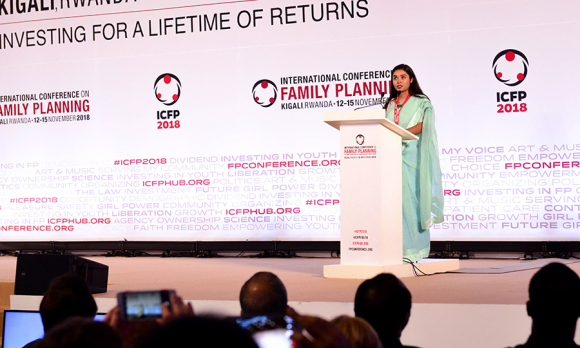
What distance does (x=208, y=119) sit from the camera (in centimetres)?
698

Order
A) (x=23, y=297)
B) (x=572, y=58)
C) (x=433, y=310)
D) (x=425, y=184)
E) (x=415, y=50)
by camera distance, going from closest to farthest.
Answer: (x=433, y=310) < (x=23, y=297) < (x=425, y=184) < (x=572, y=58) < (x=415, y=50)

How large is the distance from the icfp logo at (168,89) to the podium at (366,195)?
11.5 feet

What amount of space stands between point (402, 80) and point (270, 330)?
4009 millimetres

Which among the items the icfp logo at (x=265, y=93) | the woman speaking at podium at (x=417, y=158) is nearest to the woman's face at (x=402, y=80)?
the woman speaking at podium at (x=417, y=158)

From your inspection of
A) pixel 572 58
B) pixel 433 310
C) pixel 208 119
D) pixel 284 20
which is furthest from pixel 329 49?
pixel 433 310

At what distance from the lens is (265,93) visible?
6.82 meters

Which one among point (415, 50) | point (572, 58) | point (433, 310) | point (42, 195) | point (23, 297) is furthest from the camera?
point (42, 195)

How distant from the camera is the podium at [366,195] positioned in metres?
3.92

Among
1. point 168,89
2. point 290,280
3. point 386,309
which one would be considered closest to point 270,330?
point 386,309

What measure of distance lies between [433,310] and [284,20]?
4.51m

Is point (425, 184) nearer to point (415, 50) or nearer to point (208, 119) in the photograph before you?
point (415, 50)

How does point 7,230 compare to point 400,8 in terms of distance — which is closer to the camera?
point 400,8

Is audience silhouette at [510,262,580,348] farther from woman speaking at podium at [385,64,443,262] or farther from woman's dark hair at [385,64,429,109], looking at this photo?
woman's dark hair at [385,64,429,109]

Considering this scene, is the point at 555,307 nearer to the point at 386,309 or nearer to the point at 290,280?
the point at 386,309
